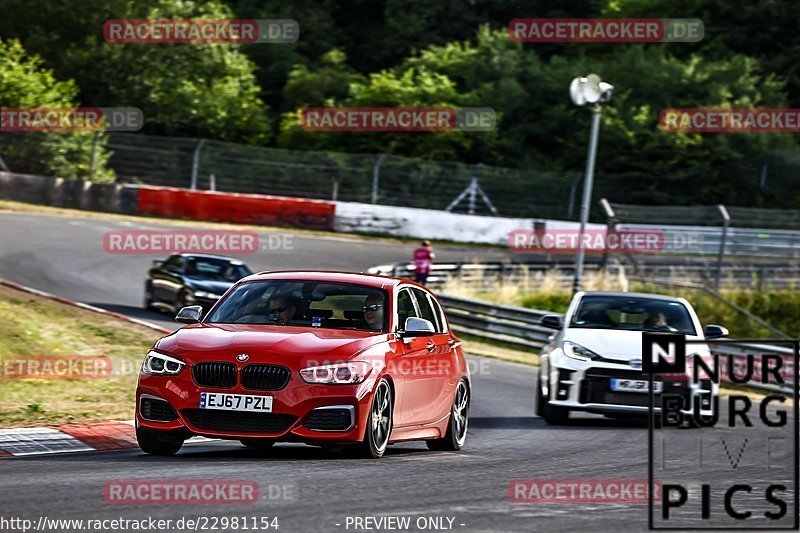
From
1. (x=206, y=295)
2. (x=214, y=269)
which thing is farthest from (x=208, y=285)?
(x=214, y=269)

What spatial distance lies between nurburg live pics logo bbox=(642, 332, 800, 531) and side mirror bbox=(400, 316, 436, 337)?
1686mm

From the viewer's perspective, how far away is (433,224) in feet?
138

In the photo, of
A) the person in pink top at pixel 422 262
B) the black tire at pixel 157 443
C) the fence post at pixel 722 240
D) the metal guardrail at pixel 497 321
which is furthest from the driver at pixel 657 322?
the person in pink top at pixel 422 262

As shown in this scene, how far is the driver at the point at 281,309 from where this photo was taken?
33.3ft

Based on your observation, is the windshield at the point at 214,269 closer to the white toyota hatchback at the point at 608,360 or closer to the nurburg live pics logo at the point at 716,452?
the nurburg live pics logo at the point at 716,452

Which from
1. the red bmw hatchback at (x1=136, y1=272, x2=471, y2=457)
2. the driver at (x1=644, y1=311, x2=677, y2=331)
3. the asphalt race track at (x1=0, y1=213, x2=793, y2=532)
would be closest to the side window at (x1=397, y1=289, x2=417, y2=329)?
the red bmw hatchback at (x1=136, y1=272, x2=471, y2=457)

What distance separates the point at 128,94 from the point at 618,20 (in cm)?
2139

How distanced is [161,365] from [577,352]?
19.1 feet

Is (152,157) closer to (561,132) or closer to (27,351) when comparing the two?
(561,132)

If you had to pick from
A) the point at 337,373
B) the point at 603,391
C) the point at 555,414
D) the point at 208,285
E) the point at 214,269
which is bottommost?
→ the point at 555,414

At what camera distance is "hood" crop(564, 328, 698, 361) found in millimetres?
13891

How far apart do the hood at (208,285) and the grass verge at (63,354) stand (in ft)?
11.6

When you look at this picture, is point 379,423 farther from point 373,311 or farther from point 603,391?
point 603,391

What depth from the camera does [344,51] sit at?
210ft
